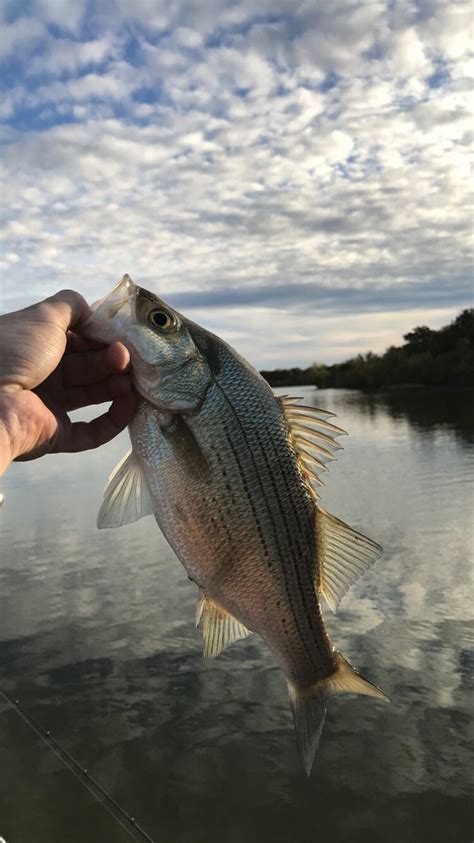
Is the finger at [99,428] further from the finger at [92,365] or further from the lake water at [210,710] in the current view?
the lake water at [210,710]

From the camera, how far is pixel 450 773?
23.3ft

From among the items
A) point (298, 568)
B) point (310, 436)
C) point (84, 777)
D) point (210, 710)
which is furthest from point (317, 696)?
point (210, 710)

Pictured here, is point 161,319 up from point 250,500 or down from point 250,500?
up

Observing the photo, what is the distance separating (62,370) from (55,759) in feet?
19.4

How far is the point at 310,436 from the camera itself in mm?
3072

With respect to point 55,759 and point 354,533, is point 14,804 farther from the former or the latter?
point 354,533

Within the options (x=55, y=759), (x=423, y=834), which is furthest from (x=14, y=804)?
(x=423, y=834)

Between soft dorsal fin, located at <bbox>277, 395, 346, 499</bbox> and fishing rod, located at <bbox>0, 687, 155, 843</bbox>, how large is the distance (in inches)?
197

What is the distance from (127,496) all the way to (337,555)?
992 millimetres

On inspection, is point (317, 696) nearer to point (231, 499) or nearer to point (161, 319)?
point (231, 499)

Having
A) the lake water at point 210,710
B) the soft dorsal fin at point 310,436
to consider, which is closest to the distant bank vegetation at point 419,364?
the lake water at point 210,710

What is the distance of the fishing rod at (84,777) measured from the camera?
21.3ft

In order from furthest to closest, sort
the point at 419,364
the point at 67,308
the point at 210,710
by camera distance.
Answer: the point at 419,364, the point at 210,710, the point at 67,308

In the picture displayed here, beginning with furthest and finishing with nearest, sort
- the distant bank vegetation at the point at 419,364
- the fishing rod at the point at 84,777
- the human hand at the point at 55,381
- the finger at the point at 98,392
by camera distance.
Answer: the distant bank vegetation at the point at 419,364
the fishing rod at the point at 84,777
the finger at the point at 98,392
the human hand at the point at 55,381
